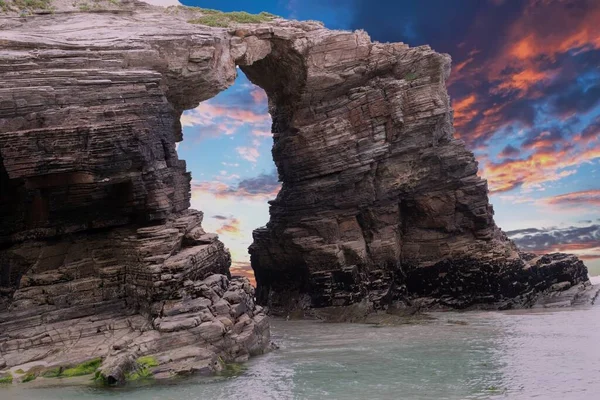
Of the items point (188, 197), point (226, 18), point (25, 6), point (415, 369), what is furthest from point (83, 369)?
point (226, 18)

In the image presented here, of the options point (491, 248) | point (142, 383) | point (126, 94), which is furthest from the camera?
point (491, 248)

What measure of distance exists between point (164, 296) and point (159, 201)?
440cm

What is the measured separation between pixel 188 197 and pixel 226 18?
12.6 meters

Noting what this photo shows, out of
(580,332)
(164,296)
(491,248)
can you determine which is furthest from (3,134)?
(491,248)

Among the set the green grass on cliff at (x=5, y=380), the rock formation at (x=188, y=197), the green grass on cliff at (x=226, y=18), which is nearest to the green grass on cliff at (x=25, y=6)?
the rock formation at (x=188, y=197)

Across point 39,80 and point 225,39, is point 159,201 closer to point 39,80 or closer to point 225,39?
point 39,80

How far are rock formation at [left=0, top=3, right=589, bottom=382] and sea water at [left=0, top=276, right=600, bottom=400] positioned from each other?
166 centimetres

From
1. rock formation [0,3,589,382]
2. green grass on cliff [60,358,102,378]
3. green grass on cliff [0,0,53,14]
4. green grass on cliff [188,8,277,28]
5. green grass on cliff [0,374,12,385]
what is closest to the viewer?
green grass on cliff [0,374,12,385]

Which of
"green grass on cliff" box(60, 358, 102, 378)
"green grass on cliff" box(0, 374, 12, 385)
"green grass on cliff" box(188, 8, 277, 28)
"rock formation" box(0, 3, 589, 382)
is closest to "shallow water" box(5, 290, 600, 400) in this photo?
"green grass on cliff" box(0, 374, 12, 385)

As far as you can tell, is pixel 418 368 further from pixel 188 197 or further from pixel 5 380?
pixel 188 197

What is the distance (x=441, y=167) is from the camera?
40.2 metres

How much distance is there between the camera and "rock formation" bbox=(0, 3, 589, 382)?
22.6 meters

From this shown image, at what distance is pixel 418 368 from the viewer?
1970cm

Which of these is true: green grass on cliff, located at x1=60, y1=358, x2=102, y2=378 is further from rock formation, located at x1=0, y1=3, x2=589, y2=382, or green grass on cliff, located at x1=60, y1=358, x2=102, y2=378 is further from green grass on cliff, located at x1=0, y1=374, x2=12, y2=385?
green grass on cliff, located at x1=0, y1=374, x2=12, y2=385
